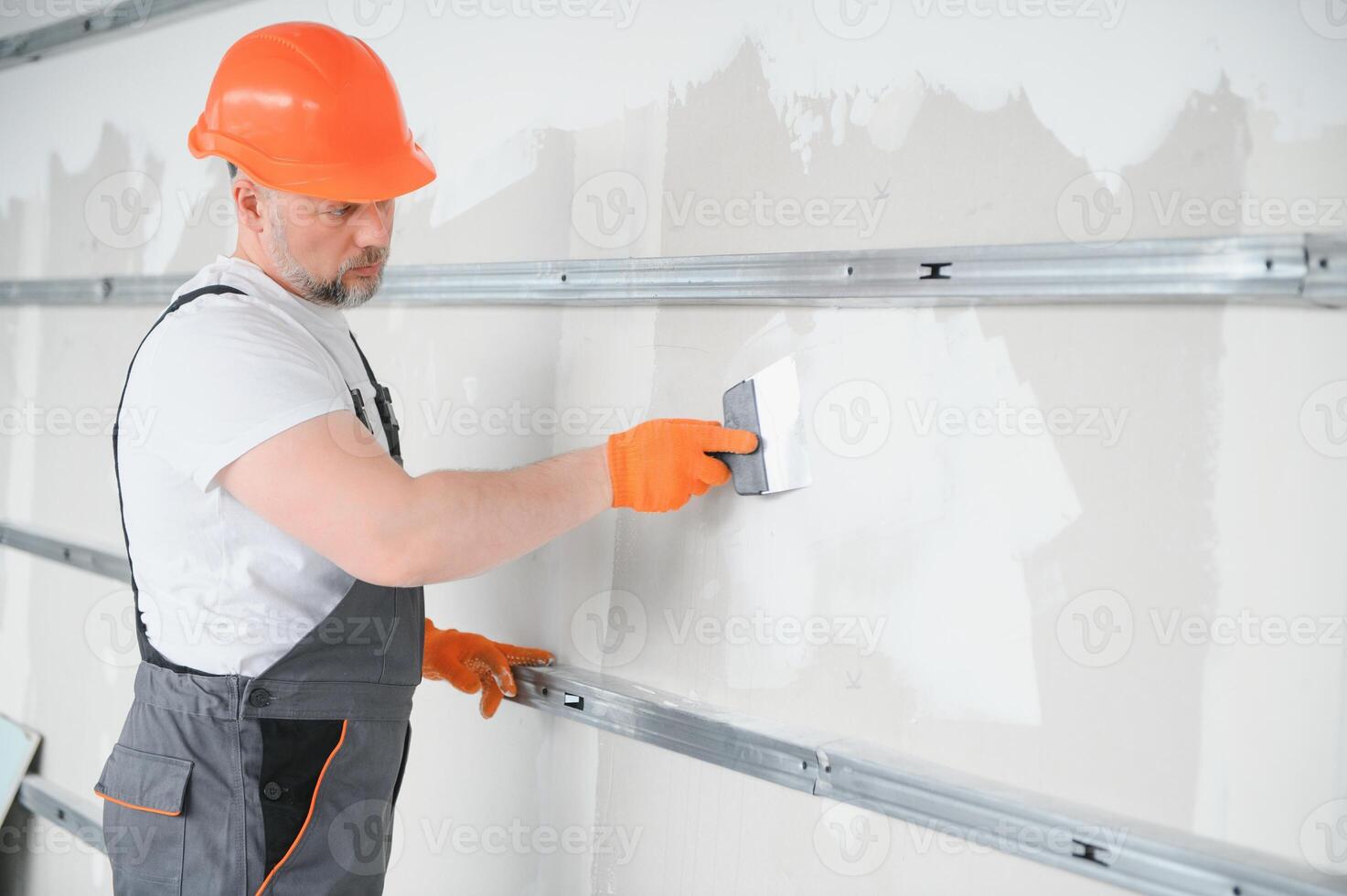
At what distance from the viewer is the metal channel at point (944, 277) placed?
1.13 metres

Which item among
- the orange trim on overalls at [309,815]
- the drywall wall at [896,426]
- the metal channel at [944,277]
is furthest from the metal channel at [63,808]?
the metal channel at [944,277]

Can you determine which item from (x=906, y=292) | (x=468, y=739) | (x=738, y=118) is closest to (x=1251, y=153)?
(x=906, y=292)

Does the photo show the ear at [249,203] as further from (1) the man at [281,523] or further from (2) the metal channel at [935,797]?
(2) the metal channel at [935,797]

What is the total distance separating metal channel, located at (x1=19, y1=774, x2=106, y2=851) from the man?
164cm

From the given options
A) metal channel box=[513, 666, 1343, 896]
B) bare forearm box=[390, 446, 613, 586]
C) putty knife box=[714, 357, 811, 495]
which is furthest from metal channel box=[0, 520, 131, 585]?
putty knife box=[714, 357, 811, 495]

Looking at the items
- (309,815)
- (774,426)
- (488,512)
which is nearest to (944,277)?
(774,426)

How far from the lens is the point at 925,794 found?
1.41 metres

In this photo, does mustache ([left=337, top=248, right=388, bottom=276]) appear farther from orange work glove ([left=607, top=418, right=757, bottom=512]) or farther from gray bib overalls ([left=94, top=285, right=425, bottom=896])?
orange work glove ([left=607, top=418, right=757, bottom=512])

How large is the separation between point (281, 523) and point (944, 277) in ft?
2.91

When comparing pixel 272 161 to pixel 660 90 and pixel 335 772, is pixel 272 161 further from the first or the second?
pixel 335 772

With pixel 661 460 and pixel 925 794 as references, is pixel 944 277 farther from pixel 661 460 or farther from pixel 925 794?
pixel 925 794

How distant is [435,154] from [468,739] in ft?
3.70

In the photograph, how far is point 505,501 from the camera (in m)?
1.38

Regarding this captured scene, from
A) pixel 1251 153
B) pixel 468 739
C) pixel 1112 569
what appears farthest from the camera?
pixel 468 739
